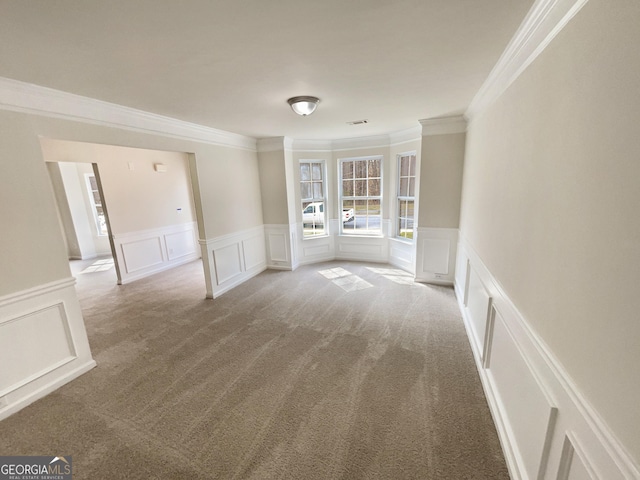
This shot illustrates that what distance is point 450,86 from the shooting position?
7.88 feet

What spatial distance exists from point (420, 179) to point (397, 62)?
240 centimetres

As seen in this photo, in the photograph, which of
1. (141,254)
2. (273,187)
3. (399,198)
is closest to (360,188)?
(399,198)

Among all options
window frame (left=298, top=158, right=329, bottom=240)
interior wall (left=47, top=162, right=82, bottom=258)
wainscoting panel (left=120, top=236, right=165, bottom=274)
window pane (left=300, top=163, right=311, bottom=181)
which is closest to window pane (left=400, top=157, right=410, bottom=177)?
window frame (left=298, top=158, right=329, bottom=240)

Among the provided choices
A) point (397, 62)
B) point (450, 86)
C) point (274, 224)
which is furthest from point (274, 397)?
point (274, 224)

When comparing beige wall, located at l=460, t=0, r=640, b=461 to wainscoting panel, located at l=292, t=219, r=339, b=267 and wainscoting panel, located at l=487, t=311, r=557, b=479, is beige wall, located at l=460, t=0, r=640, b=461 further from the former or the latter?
wainscoting panel, located at l=292, t=219, r=339, b=267

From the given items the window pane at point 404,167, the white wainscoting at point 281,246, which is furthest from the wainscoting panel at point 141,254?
the window pane at point 404,167

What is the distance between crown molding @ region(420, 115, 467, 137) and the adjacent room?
3 cm

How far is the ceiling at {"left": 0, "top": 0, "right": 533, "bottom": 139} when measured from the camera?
1266mm

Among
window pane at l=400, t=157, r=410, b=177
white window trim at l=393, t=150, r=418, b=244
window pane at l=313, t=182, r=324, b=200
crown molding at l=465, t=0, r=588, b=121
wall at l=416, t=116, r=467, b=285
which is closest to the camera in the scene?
crown molding at l=465, t=0, r=588, b=121

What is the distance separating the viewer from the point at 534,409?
1262mm

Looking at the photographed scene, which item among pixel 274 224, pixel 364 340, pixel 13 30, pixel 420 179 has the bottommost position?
pixel 364 340

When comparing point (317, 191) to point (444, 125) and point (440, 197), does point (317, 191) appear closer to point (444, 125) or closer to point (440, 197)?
point (440, 197)

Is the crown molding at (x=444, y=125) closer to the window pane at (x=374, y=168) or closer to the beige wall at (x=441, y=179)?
the beige wall at (x=441, y=179)

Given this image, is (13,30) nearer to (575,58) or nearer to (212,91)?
(212,91)
